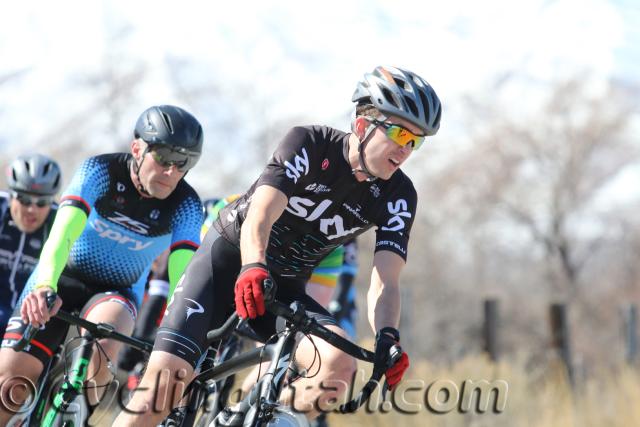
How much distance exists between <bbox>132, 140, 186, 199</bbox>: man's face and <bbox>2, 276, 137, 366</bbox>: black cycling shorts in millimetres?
719

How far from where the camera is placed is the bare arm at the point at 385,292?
4781 millimetres

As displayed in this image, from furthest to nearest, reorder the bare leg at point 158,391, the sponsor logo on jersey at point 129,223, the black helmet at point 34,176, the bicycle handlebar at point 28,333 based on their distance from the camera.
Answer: the black helmet at point 34,176 < the sponsor logo on jersey at point 129,223 < the bicycle handlebar at point 28,333 < the bare leg at point 158,391

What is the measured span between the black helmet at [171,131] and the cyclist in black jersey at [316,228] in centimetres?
61

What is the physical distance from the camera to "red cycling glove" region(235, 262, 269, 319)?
4195 mm

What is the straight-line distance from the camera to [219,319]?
5.01 meters

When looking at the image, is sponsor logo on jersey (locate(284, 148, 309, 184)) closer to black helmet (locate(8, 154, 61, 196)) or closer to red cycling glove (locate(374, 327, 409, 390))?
red cycling glove (locate(374, 327, 409, 390))

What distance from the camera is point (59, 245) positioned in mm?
5406

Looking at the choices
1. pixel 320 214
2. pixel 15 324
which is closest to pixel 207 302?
pixel 320 214

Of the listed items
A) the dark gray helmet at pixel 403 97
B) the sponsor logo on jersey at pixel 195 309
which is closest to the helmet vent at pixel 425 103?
the dark gray helmet at pixel 403 97

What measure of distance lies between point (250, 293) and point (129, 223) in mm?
2188

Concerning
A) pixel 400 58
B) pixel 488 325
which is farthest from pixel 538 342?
pixel 400 58

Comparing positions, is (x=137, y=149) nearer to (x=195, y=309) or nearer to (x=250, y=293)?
(x=195, y=309)

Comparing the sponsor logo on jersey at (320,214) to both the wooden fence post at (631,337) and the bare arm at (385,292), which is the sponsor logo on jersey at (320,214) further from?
the wooden fence post at (631,337)

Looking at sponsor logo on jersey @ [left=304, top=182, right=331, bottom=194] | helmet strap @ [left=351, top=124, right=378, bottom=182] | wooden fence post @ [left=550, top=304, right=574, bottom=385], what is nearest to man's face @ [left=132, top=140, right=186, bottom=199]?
sponsor logo on jersey @ [left=304, top=182, right=331, bottom=194]
